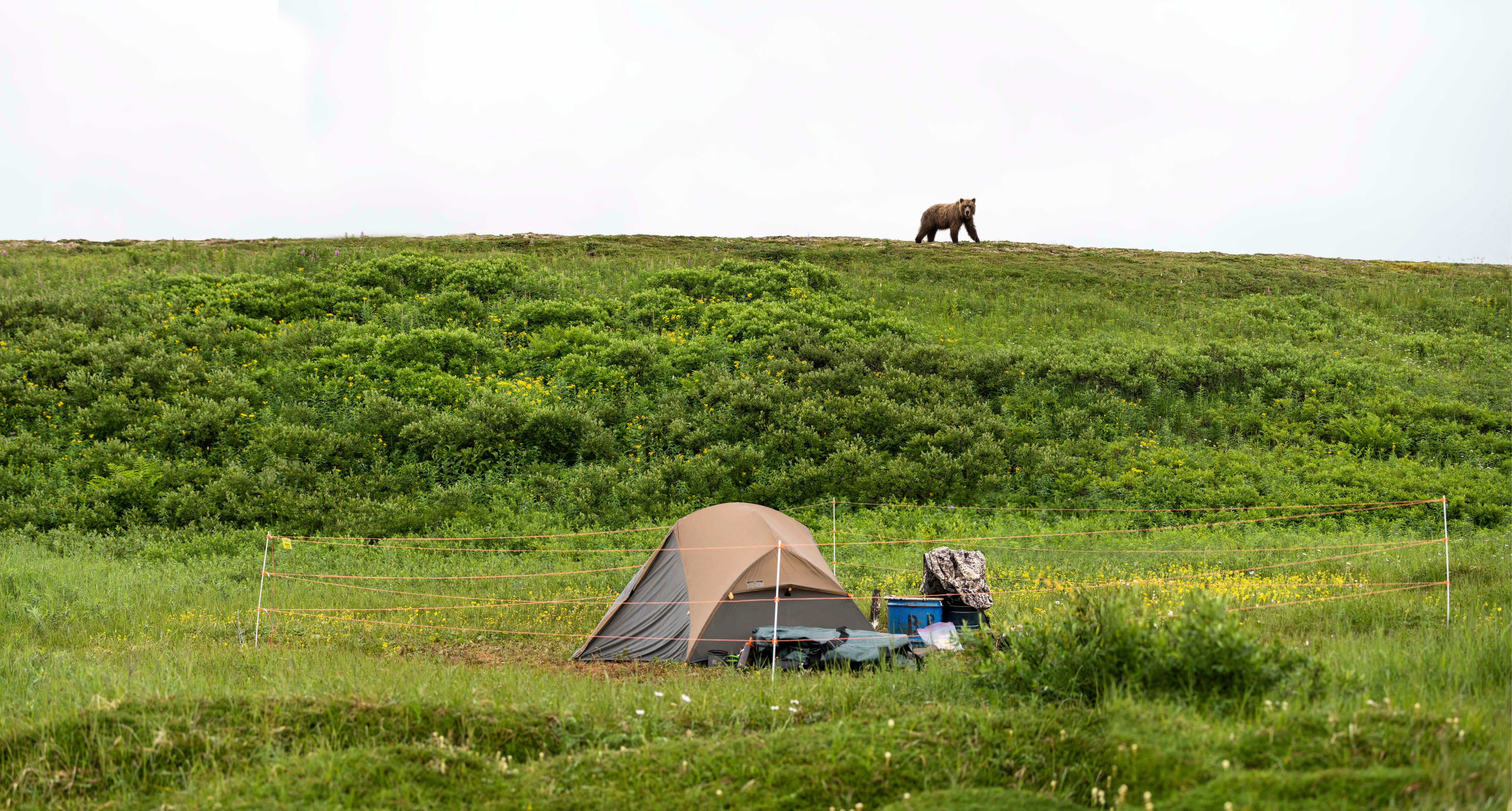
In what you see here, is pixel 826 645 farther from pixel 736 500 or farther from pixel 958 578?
pixel 736 500

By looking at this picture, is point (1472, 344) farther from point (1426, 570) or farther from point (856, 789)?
point (856, 789)

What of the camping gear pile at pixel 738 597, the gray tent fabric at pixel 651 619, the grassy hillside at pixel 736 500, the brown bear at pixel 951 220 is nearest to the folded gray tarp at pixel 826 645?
the camping gear pile at pixel 738 597

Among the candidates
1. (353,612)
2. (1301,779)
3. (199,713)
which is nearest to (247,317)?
(353,612)

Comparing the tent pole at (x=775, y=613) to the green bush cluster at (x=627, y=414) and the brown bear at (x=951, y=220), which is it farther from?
the brown bear at (x=951, y=220)

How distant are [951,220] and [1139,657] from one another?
35.9 m

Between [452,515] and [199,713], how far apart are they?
11.4 m

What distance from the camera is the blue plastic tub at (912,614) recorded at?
9.28 metres

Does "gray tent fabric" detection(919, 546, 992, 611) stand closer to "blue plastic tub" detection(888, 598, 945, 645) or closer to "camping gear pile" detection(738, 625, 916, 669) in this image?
"blue plastic tub" detection(888, 598, 945, 645)

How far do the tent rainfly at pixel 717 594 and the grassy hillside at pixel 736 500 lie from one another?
33.3 inches

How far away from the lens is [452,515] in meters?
16.2

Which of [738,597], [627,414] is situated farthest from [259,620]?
[627,414]

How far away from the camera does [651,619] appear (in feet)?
32.7

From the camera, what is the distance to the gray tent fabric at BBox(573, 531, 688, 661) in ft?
31.6

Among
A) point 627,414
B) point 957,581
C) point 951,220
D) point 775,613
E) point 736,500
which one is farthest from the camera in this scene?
point 951,220
